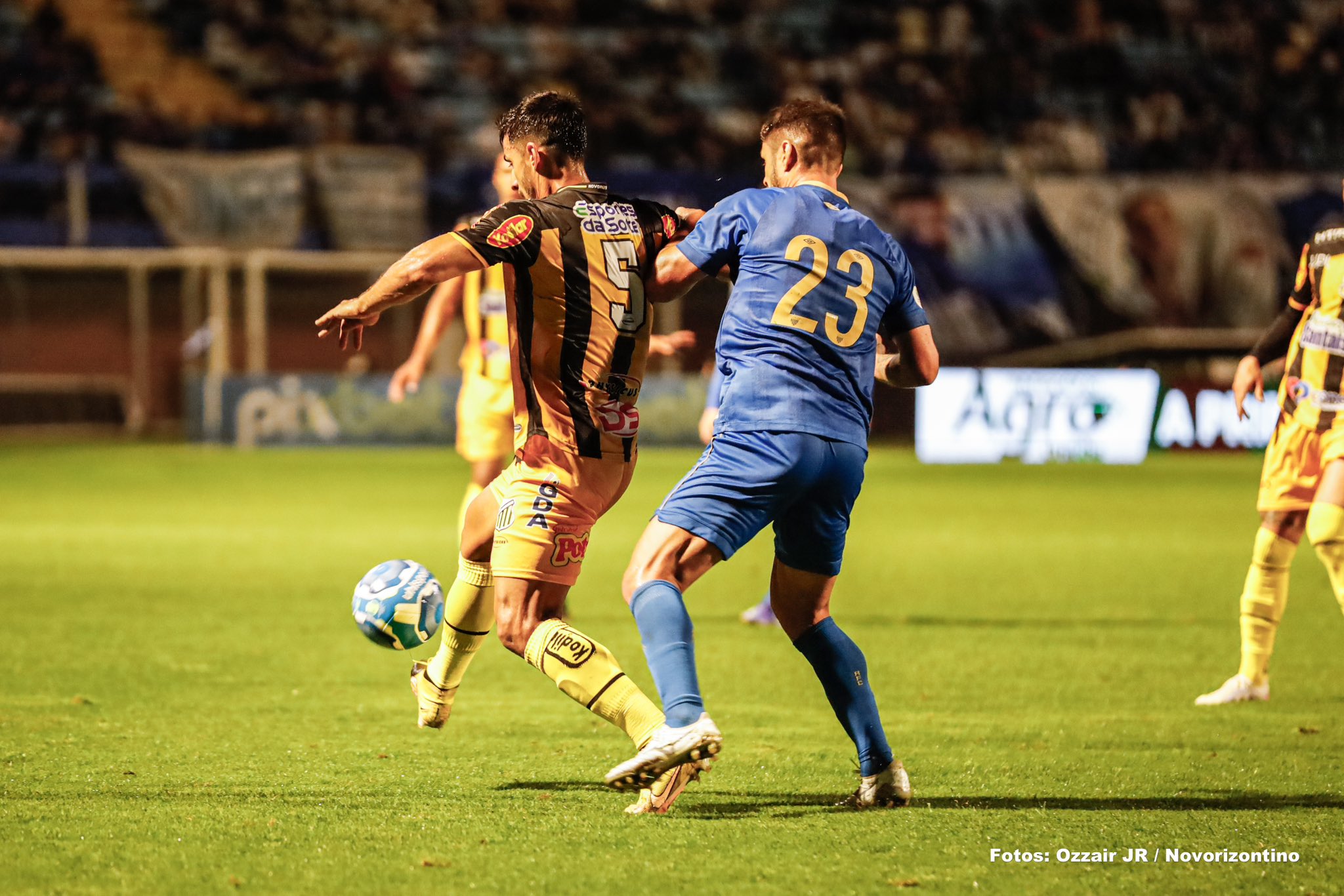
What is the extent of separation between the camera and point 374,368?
1030 inches

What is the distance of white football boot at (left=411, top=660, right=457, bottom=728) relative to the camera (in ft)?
17.1

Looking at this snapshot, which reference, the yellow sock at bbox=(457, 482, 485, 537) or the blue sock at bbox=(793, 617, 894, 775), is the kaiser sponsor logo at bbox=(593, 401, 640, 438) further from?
the blue sock at bbox=(793, 617, 894, 775)

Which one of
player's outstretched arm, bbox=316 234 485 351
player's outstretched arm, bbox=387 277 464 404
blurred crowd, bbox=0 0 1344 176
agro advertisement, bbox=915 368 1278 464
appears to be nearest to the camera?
player's outstretched arm, bbox=316 234 485 351

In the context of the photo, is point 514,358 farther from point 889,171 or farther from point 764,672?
point 889,171

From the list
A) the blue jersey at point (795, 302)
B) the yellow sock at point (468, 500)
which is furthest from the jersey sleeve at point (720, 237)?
the yellow sock at point (468, 500)

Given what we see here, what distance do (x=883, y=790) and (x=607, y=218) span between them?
5.81ft

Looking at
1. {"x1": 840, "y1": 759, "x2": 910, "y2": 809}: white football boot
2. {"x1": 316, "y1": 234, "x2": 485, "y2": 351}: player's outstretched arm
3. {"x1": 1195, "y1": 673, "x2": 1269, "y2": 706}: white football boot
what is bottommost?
{"x1": 1195, "y1": 673, "x2": 1269, "y2": 706}: white football boot

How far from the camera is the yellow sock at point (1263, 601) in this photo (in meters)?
6.66

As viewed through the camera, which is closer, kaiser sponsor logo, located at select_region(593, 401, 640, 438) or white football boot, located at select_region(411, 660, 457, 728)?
kaiser sponsor logo, located at select_region(593, 401, 640, 438)

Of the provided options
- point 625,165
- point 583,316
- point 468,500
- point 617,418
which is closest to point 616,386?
point 617,418

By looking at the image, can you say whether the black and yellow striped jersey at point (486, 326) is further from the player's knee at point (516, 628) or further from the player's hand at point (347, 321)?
the player's hand at point (347, 321)

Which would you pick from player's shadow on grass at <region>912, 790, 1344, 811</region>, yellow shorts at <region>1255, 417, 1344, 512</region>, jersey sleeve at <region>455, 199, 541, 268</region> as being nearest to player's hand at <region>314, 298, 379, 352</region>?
jersey sleeve at <region>455, 199, 541, 268</region>

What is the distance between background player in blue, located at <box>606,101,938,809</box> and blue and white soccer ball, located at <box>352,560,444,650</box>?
50.0 inches

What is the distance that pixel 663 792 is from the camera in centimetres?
446
